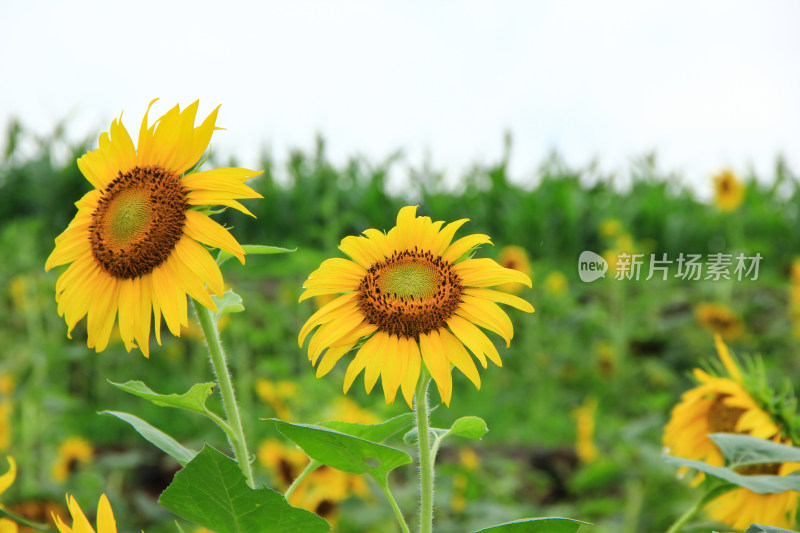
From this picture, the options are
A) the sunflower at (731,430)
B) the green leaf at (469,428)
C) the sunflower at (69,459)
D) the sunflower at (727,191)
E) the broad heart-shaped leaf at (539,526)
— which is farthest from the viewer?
the sunflower at (727,191)

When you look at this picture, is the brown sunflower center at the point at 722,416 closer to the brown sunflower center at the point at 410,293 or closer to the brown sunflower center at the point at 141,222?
the brown sunflower center at the point at 410,293

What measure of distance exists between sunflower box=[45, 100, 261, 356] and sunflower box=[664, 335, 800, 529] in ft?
1.65

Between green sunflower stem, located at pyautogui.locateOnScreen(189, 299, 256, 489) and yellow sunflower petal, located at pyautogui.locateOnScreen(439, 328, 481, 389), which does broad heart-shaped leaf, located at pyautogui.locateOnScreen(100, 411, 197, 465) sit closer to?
green sunflower stem, located at pyautogui.locateOnScreen(189, 299, 256, 489)

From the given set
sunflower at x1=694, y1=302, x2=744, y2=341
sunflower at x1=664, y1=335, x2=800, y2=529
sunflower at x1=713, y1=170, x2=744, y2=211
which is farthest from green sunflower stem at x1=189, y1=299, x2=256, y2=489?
sunflower at x1=713, y1=170, x2=744, y2=211

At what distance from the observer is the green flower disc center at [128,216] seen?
560 millimetres

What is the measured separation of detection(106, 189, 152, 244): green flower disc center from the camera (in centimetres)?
56

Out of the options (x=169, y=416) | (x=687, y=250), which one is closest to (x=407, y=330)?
(x=169, y=416)

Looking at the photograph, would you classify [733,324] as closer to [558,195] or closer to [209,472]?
[558,195]

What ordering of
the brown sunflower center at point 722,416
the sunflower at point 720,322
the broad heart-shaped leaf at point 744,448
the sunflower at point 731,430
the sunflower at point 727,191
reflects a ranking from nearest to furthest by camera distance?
the broad heart-shaped leaf at point 744,448
the sunflower at point 731,430
the brown sunflower center at point 722,416
the sunflower at point 720,322
the sunflower at point 727,191

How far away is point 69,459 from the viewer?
96.7 inches

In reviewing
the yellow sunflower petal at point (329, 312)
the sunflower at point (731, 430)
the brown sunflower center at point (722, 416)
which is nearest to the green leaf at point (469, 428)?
the yellow sunflower petal at point (329, 312)

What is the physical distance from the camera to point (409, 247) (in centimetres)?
55

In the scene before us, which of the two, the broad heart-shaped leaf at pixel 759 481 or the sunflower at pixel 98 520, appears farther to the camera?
the broad heart-shaped leaf at pixel 759 481

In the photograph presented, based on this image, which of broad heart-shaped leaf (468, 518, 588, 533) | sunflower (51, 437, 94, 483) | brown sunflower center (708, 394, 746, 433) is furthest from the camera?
sunflower (51, 437, 94, 483)
